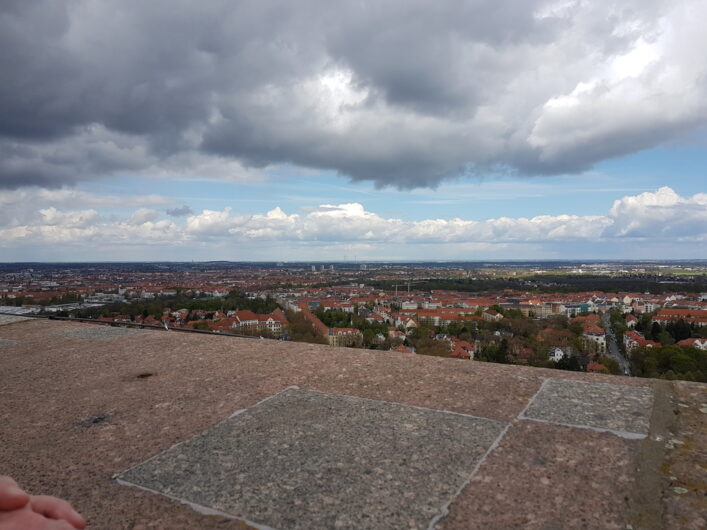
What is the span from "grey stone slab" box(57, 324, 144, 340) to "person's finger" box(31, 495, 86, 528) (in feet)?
11.6

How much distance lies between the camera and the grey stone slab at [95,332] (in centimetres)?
427

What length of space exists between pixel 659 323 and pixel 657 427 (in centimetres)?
4803

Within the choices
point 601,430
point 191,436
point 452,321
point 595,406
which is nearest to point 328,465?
point 191,436

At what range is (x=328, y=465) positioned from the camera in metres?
1.70

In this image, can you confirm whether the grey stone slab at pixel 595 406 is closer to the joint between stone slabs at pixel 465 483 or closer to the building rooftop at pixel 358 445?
the building rooftop at pixel 358 445

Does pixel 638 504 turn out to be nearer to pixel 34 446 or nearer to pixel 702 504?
pixel 702 504

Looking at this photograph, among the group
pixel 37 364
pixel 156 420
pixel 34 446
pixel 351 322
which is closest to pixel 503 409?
pixel 156 420

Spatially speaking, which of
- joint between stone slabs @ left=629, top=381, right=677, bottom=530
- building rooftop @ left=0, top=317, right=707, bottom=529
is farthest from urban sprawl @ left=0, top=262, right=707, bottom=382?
joint between stone slabs @ left=629, top=381, right=677, bottom=530

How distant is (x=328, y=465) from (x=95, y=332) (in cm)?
368

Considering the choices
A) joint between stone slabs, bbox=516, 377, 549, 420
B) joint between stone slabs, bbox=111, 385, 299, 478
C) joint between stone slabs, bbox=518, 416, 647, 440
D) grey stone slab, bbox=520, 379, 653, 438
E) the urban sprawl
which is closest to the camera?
joint between stone slabs, bbox=111, 385, 299, 478

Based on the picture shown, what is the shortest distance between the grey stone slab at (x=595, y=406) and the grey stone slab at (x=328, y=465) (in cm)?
31

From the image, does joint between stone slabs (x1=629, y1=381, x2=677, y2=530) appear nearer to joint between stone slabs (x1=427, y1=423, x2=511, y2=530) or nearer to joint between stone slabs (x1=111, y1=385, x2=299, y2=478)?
joint between stone slabs (x1=427, y1=423, x2=511, y2=530)

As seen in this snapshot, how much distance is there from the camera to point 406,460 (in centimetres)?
173

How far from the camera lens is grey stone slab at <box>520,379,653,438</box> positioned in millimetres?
2012
